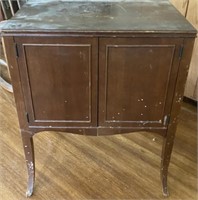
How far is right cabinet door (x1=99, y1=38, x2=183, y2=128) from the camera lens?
2.95ft

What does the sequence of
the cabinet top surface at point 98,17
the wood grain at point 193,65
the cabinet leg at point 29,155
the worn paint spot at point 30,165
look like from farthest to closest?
the wood grain at point 193,65 → the worn paint spot at point 30,165 → the cabinet leg at point 29,155 → the cabinet top surface at point 98,17

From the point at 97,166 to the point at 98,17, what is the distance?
83 centimetres

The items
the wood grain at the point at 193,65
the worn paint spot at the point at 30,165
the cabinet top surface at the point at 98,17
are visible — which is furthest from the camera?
the wood grain at the point at 193,65

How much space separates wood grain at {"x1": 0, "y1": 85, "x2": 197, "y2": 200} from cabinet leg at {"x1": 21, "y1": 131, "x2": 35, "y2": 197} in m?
0.05

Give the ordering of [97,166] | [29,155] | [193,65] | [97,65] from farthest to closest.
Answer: [193,65], [97,166], [29,155], [97,65]

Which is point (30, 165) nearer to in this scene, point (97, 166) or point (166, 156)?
point (97, 166)

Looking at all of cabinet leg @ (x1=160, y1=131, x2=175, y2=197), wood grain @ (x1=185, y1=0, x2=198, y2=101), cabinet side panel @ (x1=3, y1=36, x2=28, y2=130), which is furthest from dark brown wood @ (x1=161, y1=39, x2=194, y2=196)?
wood grain @ (x1=185, y1=0, x2=198, y2=101)

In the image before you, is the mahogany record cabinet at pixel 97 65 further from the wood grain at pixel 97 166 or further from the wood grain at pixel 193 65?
the wood grain at pixel 193 65

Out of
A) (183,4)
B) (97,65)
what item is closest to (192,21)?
(183,4)

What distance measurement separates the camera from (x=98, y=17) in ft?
3.30

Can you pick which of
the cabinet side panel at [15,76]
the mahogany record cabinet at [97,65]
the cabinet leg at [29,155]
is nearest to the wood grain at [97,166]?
the cabinet leg at [29,155]

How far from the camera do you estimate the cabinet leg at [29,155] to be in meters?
1.14

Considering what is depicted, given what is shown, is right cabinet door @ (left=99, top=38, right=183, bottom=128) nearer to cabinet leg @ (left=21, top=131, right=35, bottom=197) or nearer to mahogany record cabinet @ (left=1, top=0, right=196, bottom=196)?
mahogany record cabinet @ (left=1, top=0, right=196, bottom=196)

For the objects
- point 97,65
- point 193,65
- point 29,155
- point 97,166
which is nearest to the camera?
point 97,65
